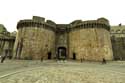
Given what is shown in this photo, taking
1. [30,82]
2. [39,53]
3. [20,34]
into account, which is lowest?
[30,82]

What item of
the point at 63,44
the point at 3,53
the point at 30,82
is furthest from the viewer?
the point at 3,53

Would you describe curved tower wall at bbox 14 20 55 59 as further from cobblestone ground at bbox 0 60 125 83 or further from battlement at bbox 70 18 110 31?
cobblestone ground at bbox 0 60 125 83

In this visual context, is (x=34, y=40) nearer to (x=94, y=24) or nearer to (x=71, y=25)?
(x=71, y=25)

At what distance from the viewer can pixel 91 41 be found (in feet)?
95.7

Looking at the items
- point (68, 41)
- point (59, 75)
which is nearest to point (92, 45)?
point (68, 41)

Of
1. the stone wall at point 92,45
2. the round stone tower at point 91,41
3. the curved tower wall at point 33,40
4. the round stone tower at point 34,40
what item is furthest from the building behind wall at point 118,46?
the curved tower wall at point 33,40

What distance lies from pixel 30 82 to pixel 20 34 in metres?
26.9

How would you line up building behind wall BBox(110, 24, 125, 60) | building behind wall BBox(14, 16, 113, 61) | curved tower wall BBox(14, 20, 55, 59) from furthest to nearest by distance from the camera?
1. building behind wall BBox(110, 24, 125, 60)
2. curved tower wall BBox(14, 20, 55, 59)
3. building behind wall BBox(14, 16, 113, 61)

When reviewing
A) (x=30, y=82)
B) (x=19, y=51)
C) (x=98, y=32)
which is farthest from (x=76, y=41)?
(x=30, y=82)

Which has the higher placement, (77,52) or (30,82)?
(77,52)

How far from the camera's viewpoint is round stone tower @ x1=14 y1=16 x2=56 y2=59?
28812mm

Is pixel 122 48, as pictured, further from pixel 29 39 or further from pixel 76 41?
pixel 29 39

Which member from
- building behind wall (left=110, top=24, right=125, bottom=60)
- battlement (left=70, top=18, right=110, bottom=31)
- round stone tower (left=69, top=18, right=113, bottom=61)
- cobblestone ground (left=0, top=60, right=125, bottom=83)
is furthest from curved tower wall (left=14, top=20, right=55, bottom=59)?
building behind wall (left=110, top=24, right=125, bottom=60)

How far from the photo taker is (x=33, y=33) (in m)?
30.2
